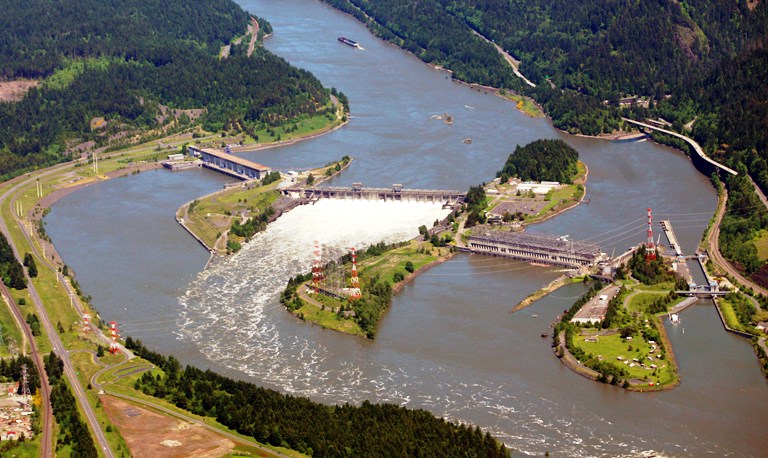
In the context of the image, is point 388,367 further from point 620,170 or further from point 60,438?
point 620,170

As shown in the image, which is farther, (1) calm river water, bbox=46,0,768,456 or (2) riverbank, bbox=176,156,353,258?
(2) riverbank, bbox=176,156,353,258

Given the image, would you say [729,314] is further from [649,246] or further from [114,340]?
[114,340]

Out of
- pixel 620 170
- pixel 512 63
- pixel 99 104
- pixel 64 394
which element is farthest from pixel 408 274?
pixel 512 63

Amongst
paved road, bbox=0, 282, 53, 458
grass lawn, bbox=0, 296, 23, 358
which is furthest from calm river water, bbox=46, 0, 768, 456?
grass lawn, bbox=0, 296, 23, 358

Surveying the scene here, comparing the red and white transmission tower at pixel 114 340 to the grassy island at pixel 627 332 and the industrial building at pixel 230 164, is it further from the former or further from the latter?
the industrial building at pixel 230 164

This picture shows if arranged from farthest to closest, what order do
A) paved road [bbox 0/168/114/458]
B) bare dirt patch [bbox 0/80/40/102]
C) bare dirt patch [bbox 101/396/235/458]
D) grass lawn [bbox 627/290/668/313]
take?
bare dirt patch [bbox 0/80/40/102]
grass lawn [bbox 627/290/668/313]
paved road [bbox 0/168/114/458]
bare dirt patch [bbox 101/396/235/458]

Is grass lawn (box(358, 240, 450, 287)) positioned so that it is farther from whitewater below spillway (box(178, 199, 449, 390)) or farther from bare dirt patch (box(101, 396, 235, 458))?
bare dirt patch (box(101, 396, 235, 458))

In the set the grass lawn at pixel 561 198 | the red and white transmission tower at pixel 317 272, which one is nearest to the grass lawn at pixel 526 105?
the grass lawn at pixel 561 198

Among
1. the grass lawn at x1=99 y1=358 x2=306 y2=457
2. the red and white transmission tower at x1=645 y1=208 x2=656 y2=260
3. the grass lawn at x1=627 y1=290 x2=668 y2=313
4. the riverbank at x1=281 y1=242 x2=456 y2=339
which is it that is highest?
the red and white transmission tower at x1=645 y1=208 x2=656 y2=260
